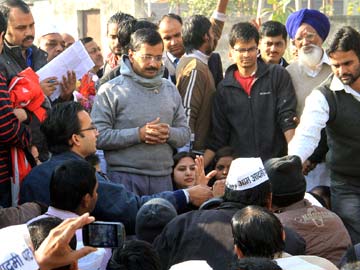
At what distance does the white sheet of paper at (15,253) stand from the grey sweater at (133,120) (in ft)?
10.4

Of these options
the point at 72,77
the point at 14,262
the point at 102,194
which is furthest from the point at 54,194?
the point at 72,77

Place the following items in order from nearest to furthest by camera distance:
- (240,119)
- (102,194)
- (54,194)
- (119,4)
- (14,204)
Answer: (54,194)
(102,194)
(14,204)
(240,119)
(119,4)

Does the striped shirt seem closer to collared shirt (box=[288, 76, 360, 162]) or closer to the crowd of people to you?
the crowd of people

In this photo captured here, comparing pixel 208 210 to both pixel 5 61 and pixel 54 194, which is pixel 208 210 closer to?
pixel 54 194

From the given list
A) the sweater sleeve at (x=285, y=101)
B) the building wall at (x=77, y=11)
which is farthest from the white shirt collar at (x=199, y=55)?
the building wall at (x=77, y=11)

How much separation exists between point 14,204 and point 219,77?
2856 mm

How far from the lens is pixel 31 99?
609 centimetres

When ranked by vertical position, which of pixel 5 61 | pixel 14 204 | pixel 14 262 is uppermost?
pixel 5 61

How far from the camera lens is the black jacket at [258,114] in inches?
290

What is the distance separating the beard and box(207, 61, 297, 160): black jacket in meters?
0.19

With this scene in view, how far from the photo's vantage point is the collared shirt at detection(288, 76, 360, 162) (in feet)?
21.0

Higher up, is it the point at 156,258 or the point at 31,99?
the point at 31,99

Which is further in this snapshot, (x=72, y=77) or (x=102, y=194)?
(x=72, y=77)

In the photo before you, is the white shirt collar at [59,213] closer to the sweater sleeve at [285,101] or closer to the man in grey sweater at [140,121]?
the man in grey sweater at [140,121]
